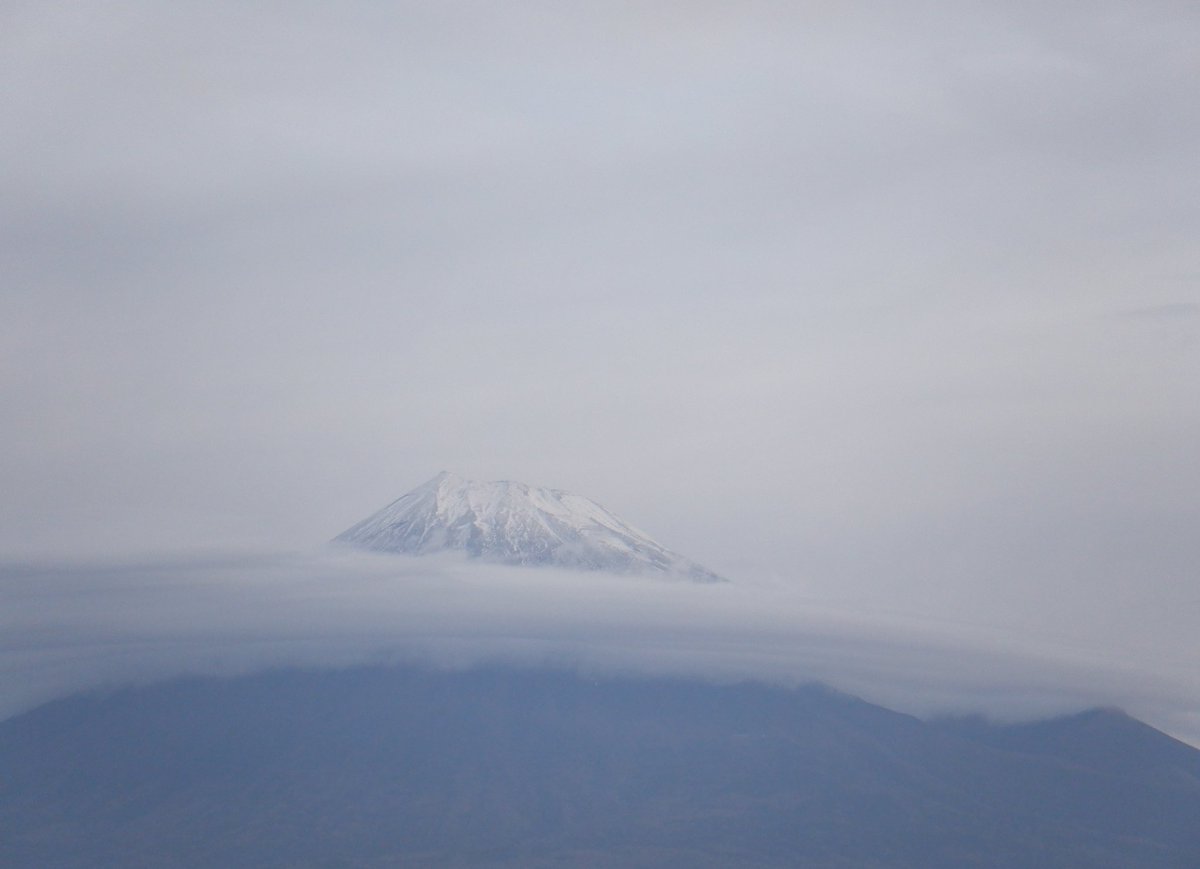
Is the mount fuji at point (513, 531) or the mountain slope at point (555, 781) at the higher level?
the mount fuji at point (513, 531)

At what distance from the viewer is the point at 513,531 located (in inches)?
6708

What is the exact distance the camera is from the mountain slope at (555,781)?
121062 mm

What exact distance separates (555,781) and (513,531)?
41.3 meters

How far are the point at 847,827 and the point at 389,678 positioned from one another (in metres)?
57.5

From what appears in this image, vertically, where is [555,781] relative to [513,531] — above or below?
below

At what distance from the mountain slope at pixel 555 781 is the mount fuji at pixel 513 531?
15117 mm

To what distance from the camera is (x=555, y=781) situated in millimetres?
135625

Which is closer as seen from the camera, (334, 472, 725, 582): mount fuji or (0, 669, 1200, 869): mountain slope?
(0, 669, 1200, 869): mountain slope

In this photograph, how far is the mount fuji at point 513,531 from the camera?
167m

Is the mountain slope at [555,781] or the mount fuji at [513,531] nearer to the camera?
the mountain slope at [555,781]

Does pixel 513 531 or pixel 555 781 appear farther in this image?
pixel 513 531

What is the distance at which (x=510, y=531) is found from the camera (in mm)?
170250

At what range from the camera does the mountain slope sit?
12106 centimetres

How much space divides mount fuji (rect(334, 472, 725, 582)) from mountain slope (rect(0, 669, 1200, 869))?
49.6ft
